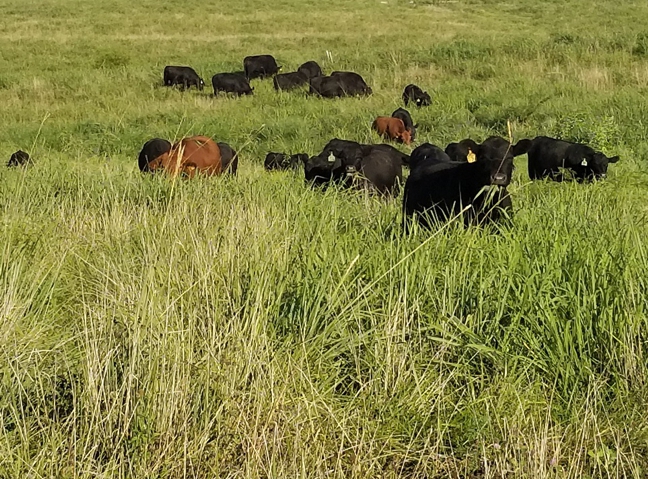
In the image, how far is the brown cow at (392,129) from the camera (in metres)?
14.0

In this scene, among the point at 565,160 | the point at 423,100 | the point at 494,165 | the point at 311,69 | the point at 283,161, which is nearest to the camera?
the point at 494,165

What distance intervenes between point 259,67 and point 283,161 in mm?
14687

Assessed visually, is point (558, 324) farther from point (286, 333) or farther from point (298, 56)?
point (298, 56)

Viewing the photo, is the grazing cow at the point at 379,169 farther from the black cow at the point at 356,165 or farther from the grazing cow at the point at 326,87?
the grazing cow at the point at 326,87

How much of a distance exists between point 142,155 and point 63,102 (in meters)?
8.34

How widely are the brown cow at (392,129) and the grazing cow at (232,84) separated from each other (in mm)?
6570

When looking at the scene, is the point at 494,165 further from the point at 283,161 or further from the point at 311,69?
the point at 311,69

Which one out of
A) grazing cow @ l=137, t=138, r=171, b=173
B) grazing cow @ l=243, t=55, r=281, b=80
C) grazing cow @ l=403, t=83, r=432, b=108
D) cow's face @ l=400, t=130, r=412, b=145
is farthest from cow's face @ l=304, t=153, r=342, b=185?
grazing cow @ l=243, t=55, r=281, b=80

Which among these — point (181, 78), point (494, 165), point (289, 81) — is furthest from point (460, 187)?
point (181, 78)

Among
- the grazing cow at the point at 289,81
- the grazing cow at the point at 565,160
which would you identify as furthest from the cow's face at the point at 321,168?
the grazing cow at the point at 289,81

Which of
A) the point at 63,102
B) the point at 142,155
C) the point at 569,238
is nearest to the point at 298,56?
the point at 63,102

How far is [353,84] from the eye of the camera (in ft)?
62.7

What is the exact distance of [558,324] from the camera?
3512 millimetres

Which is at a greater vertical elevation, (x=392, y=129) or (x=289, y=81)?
(x=392, y=129)
